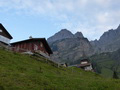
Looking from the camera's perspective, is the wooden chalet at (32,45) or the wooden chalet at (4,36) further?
the wooden chalet at (4,36)

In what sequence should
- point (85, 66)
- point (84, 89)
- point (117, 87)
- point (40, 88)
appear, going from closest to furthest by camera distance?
point (40, 88) < point (84, 89) < point (117, 87) < point (85, 66)

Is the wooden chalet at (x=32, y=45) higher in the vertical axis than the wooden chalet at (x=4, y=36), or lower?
lower

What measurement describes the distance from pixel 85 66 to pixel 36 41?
4864cm

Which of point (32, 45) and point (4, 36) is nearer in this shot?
point (32, 45)

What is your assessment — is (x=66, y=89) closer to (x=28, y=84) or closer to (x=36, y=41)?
(x=28, y=84)

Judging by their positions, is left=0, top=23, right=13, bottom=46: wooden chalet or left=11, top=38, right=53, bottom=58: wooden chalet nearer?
left=11, top=38, right=53, bottom=58: wooden chalet

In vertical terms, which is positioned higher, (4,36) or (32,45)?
(4,36)

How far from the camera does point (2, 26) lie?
60.7 meters

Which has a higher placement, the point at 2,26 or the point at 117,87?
the point at 2,26

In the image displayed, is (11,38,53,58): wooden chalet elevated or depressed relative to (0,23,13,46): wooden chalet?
depressed

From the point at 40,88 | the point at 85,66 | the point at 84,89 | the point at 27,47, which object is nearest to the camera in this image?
the point at 40,88

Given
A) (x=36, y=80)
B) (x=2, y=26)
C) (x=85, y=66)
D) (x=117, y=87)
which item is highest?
(x=2, y=26)

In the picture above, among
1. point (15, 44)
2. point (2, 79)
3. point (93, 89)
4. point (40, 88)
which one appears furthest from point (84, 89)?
point (15, 44)

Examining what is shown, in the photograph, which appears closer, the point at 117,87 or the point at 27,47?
the point at 117,87
